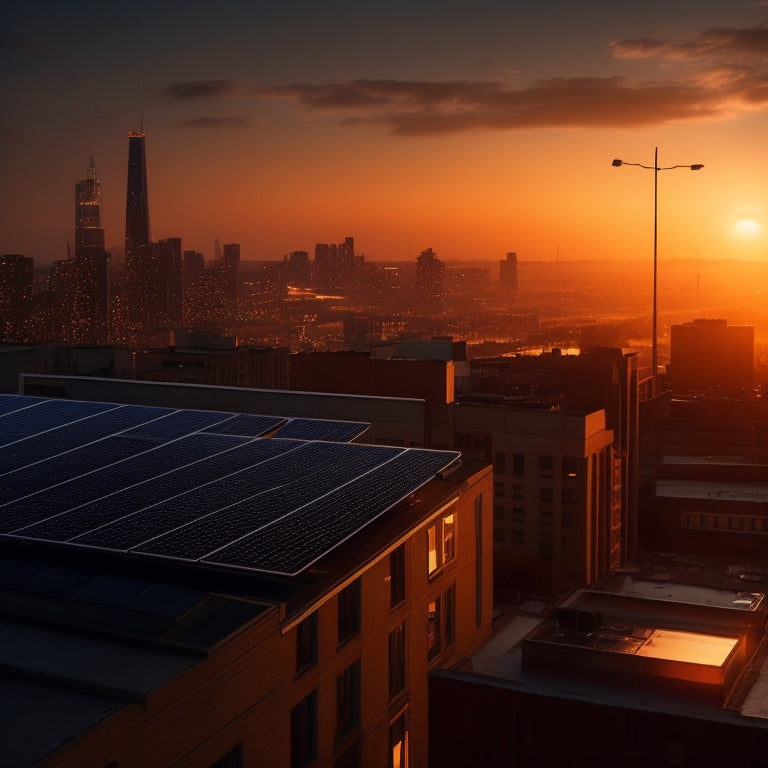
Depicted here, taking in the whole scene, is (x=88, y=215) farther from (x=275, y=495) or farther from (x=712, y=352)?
(x=275, y=495)

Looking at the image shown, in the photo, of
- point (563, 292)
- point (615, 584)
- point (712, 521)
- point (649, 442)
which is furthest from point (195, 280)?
point (615, 584)

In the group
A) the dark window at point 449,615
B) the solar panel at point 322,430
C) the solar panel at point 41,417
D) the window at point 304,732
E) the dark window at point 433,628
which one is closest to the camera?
the window at point 304,732

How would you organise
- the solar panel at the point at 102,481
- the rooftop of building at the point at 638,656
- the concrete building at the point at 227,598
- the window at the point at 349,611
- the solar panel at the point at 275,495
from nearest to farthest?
the concrete building at the point at 227,598, the solar panel at the point at 275,495, the window at the point at 349,611, the solar panel at the point at 102,481, the rooftop of building at the point at 638,656

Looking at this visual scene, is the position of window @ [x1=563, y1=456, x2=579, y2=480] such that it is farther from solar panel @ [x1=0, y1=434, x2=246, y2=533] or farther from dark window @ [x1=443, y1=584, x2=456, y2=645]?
solar panel @ [x1=0, y1=434, x2=246, y2=533]

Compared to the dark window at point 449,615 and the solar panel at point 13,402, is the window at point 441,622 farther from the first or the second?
the solar panel at point 13,402

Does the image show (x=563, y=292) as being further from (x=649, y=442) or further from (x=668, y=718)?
(x=668, y=718)

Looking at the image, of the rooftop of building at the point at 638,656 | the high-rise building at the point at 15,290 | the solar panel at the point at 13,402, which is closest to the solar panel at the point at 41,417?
the solar panel at the point at 13,402

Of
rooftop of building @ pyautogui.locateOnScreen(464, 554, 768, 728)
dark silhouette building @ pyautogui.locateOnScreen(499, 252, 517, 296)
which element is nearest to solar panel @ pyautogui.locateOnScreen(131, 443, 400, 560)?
rooftop of building @ pyautogui.locateOnScreen(464, 554, 768, 728)

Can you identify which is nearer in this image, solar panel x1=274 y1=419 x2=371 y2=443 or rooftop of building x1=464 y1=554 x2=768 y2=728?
rooftop of building x1=464 y1=554 x2=768 y2=728
